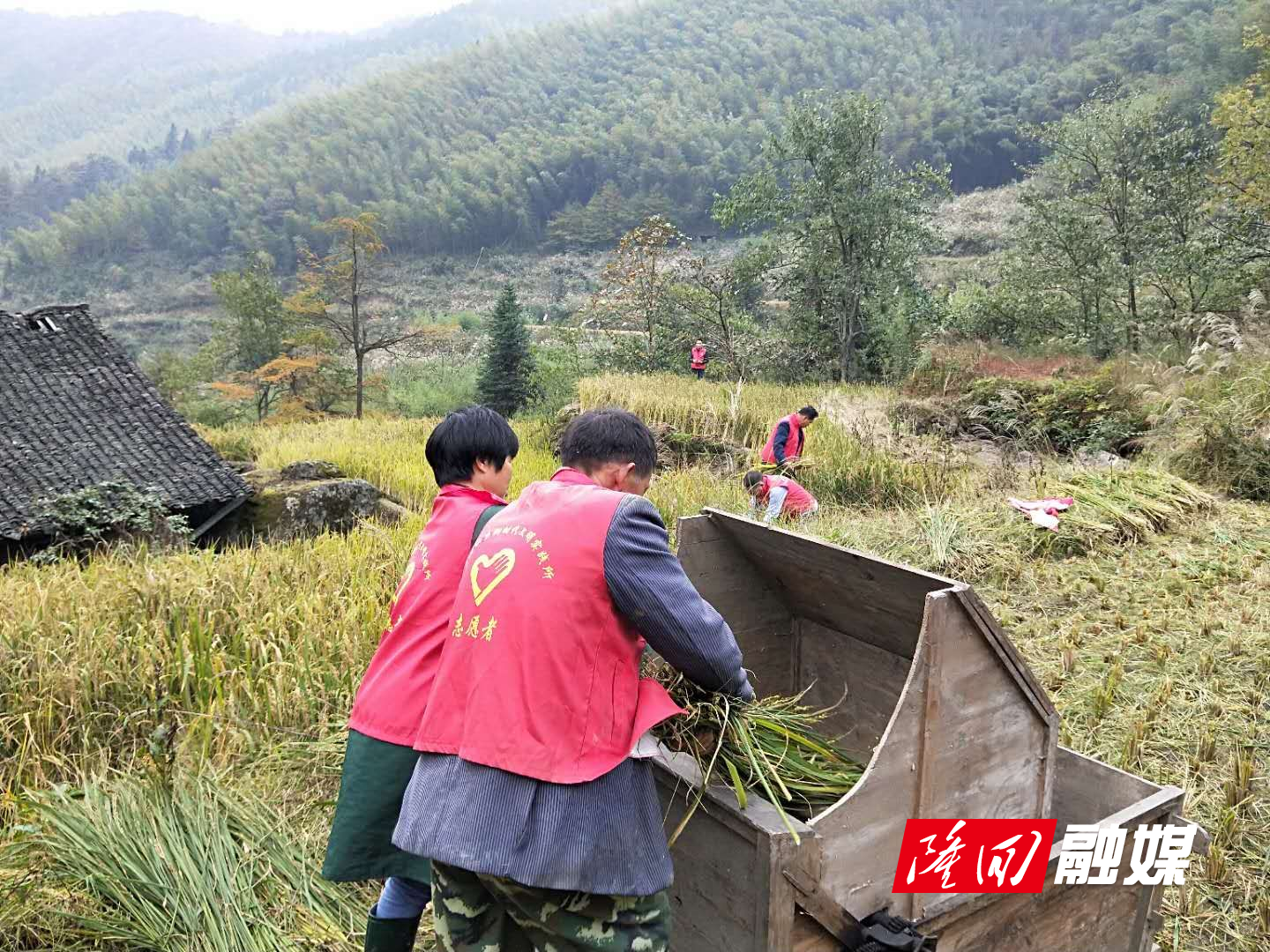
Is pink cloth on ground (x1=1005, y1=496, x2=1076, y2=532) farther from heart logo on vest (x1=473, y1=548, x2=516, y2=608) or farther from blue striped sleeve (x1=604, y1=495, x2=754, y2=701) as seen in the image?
heart logo on vest (x1=473, y1=548, x2=516, y2=608)

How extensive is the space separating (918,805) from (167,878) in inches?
86.3

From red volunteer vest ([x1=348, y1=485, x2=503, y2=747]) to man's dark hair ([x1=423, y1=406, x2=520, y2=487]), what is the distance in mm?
138

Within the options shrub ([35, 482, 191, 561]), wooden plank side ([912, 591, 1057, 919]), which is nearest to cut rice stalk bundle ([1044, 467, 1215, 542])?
wooden plank side ([912, 591, 1057, 919])

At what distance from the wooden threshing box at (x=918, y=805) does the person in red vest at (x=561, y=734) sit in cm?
26

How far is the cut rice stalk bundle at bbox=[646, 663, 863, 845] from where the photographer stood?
189cm

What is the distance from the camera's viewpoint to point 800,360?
740 inches

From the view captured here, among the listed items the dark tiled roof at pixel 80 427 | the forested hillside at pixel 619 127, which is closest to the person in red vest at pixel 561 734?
the dark tiled roof at pixel 80 427

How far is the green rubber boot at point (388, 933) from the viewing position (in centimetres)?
221

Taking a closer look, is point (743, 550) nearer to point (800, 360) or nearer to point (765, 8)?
point (800, 360)

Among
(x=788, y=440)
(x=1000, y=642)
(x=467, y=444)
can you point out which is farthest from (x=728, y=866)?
(x=788, y=440)

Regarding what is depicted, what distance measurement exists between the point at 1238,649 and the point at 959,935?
3.14 metres

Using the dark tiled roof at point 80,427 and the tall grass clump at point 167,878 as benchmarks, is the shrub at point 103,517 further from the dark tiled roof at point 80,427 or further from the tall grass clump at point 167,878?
the tall grass clump at point 167,878

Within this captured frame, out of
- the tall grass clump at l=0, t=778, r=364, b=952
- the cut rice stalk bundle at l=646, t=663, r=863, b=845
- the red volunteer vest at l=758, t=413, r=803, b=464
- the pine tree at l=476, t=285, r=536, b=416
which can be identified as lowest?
the pine tree at l=476, t=285, r=536, b=416

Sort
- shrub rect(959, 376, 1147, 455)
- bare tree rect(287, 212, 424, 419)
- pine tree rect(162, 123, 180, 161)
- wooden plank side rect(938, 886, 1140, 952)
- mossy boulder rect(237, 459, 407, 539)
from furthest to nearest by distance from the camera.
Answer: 1. pine tree rect(162, 123, 180, 161)
2. bare tree rect(287, 212, 424, 419)
3. mossy boulder rect(237, 459, 407, 539)
4. shrub rect(959, 376, 1147, 455)
5. wooden plank side rect(938, 886, 1140, 952)
